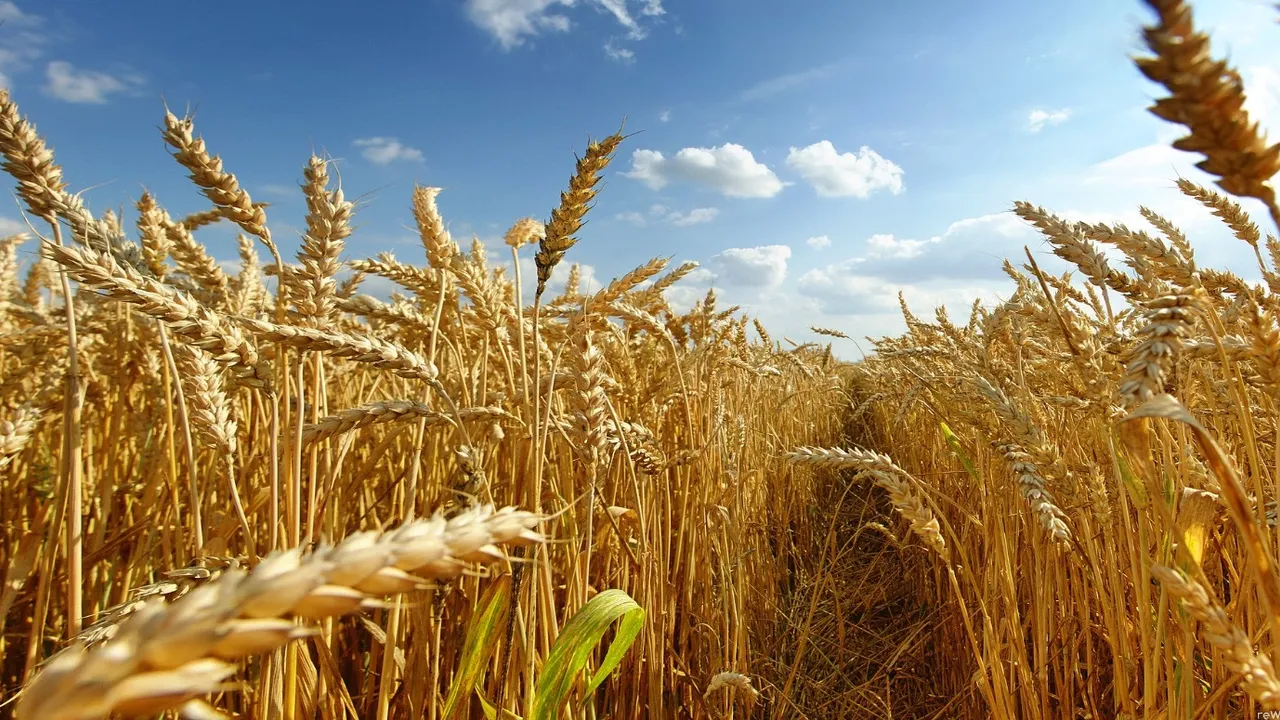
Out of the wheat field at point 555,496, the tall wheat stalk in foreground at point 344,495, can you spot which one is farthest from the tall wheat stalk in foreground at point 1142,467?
the tall wheat stalk in foreground at point 344,495

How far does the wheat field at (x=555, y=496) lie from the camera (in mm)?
420

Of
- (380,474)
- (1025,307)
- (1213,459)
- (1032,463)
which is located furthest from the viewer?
(380,474)

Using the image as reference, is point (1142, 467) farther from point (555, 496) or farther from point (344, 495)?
point (344, 495)

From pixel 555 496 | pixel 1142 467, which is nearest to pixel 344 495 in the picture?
pixel 555 496

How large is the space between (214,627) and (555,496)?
4.22 feet

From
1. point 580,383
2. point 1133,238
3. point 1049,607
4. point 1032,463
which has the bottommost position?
point 1049,607

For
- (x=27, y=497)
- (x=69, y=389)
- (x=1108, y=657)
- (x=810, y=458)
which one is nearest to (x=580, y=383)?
(x=810, y=458)

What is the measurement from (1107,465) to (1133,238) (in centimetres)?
97

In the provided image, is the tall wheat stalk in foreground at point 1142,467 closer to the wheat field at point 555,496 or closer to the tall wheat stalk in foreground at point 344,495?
the wheat field at point 555,496

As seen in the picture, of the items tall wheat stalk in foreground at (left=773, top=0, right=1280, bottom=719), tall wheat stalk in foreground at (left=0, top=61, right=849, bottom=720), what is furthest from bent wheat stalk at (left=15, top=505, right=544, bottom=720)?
tall wheat stalk in foreground at (left=773, top=0, right=1280, bottom=719)

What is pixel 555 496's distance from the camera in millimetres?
1533

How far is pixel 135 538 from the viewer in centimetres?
156

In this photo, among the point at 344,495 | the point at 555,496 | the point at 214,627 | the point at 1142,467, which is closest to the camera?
the point at 214,627

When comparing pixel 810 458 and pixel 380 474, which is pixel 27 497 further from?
pixel 810 458
